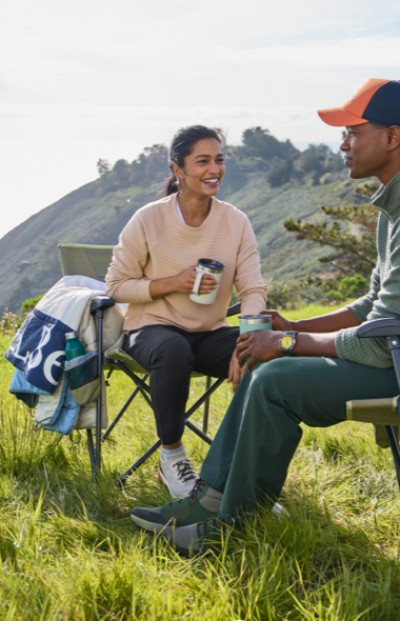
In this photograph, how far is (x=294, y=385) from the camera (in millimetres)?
2104

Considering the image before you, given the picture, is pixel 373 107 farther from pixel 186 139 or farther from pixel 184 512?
pixel 184 512

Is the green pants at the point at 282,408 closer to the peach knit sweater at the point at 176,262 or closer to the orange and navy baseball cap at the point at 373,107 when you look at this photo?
the orange and navy baseball cap at the point at 373,107

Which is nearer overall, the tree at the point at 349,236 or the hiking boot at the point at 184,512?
the hiking boot at the point at 184,512

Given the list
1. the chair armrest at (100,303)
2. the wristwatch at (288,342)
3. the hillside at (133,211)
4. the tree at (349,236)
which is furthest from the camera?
the hillside at (133,211)

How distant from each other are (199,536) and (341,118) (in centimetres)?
117

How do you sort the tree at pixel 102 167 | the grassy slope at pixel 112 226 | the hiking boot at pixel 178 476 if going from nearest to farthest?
the hiking boot at pixel 178 476, the grassy slope at pixel 112 226, the tree at pixel 102 167

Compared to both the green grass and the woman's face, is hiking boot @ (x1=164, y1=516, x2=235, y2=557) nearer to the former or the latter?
the green grass

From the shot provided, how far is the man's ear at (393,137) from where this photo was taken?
7.43 ft

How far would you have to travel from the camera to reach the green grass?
182 cm

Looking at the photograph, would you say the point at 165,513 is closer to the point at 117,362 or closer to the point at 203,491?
the point at 203,491

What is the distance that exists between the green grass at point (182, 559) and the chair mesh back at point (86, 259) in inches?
32.2

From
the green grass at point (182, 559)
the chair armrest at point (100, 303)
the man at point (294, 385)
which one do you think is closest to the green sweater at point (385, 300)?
the man at point (294, 385)

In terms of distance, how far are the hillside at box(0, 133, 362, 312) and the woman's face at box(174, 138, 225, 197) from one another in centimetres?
4548

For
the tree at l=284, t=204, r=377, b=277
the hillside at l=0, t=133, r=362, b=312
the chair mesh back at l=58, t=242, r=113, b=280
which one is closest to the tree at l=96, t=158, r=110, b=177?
the hillside at l=0, t=133, r=362, b=312
